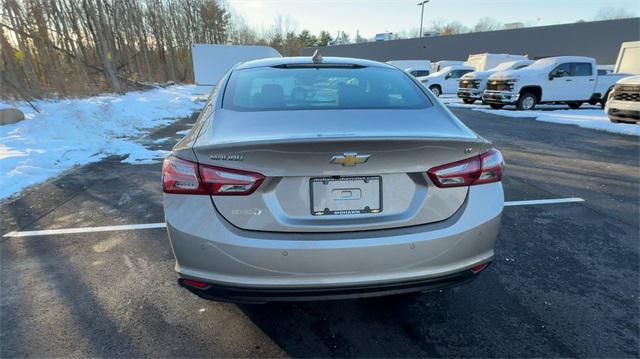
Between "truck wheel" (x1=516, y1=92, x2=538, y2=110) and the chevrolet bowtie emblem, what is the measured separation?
15.3m

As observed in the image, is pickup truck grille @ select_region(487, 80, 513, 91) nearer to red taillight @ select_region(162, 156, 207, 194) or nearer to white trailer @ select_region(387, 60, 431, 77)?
white trailer @ select_region(387, 60, 431, 77)

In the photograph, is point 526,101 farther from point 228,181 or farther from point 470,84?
point 228,181

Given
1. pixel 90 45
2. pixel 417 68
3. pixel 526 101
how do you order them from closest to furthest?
pixel 526 101, pixel 90 45, pixel 417 68

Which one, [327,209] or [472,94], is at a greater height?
[327,209]

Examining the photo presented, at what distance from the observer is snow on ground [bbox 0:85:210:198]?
543cm

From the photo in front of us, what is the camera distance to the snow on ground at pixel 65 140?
5433 millimetres

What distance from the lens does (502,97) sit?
48.0 ft

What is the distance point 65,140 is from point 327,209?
295 inches

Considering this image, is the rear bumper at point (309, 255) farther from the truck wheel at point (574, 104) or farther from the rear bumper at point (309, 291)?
the truck wheel at point (574, 104)

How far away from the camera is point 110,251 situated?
3.19 meters

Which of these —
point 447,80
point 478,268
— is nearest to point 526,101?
point 447,80

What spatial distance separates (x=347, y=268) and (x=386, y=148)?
0.61 m

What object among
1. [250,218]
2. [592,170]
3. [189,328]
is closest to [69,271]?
[189,328]

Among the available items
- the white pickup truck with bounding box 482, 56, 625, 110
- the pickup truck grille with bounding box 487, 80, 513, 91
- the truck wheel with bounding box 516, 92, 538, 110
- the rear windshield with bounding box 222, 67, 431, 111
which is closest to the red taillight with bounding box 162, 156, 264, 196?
the rear windshield with bounding box 222, 67, 431, 111
